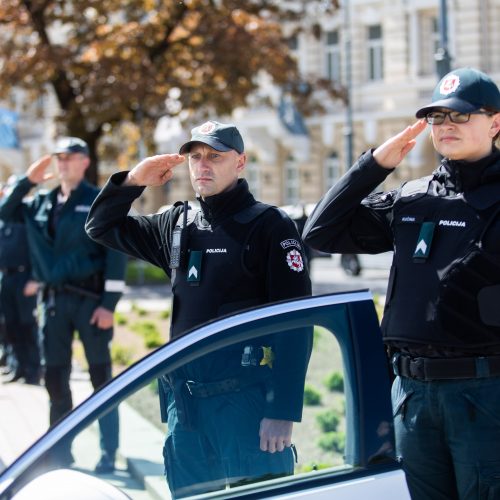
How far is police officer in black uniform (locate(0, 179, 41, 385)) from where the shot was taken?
994 centimetres

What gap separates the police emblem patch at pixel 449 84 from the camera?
3.25 meters

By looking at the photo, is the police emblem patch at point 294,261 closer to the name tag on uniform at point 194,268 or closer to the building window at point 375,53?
the name tag on uniform at point 194,268

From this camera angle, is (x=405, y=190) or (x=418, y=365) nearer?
(x=418, y=365)

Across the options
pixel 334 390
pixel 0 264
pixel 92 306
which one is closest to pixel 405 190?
pixel 92 306

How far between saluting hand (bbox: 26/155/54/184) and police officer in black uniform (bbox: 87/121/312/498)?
9.23 feet

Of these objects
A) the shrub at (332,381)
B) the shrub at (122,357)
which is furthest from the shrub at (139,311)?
the shrub at (332,381)

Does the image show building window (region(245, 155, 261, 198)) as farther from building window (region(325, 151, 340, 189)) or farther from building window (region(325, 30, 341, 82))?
building window (region(325, 30, 341, 82))

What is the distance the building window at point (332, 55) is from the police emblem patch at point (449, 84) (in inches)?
1275

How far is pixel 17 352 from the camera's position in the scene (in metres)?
10.1

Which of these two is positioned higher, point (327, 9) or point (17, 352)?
point (327, 9)

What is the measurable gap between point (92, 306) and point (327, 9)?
1708 cm

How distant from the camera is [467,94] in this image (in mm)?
3227

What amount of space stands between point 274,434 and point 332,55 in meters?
33.6

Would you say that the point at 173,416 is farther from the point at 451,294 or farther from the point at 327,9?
the point at 327,9
